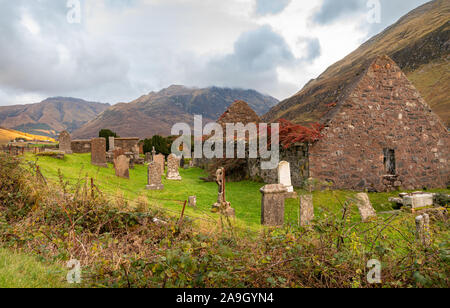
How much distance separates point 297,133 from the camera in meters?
10.1

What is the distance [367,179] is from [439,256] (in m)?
8.38

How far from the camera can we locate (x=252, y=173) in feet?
48.0

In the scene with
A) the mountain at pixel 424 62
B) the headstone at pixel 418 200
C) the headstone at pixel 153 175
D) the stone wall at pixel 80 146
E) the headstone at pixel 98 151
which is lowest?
the headstone at pixel 418 200

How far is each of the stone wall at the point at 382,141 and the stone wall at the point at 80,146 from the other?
16.9 metres

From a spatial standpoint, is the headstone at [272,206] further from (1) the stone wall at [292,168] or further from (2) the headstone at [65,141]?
(2) the headstone at [65,141]

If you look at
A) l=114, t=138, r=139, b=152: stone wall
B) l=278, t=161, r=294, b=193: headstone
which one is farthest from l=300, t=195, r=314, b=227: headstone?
l=114, t=138, r=139, b=152: stone wall

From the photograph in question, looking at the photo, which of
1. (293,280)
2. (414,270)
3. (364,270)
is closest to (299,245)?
(293,280)

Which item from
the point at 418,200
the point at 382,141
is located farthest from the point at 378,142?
the point at 418,200

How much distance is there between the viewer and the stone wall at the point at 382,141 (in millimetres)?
9898

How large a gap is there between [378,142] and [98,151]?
13.5 m

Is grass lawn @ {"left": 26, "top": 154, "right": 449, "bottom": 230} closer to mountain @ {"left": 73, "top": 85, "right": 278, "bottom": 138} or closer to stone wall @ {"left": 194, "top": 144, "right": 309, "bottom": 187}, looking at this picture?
stone wall @ {"left": 194, "top": 144, "right": 309, "bottom": 187}

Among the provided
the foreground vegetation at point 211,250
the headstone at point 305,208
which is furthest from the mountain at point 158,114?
the foreground vegetation at point 211,250
